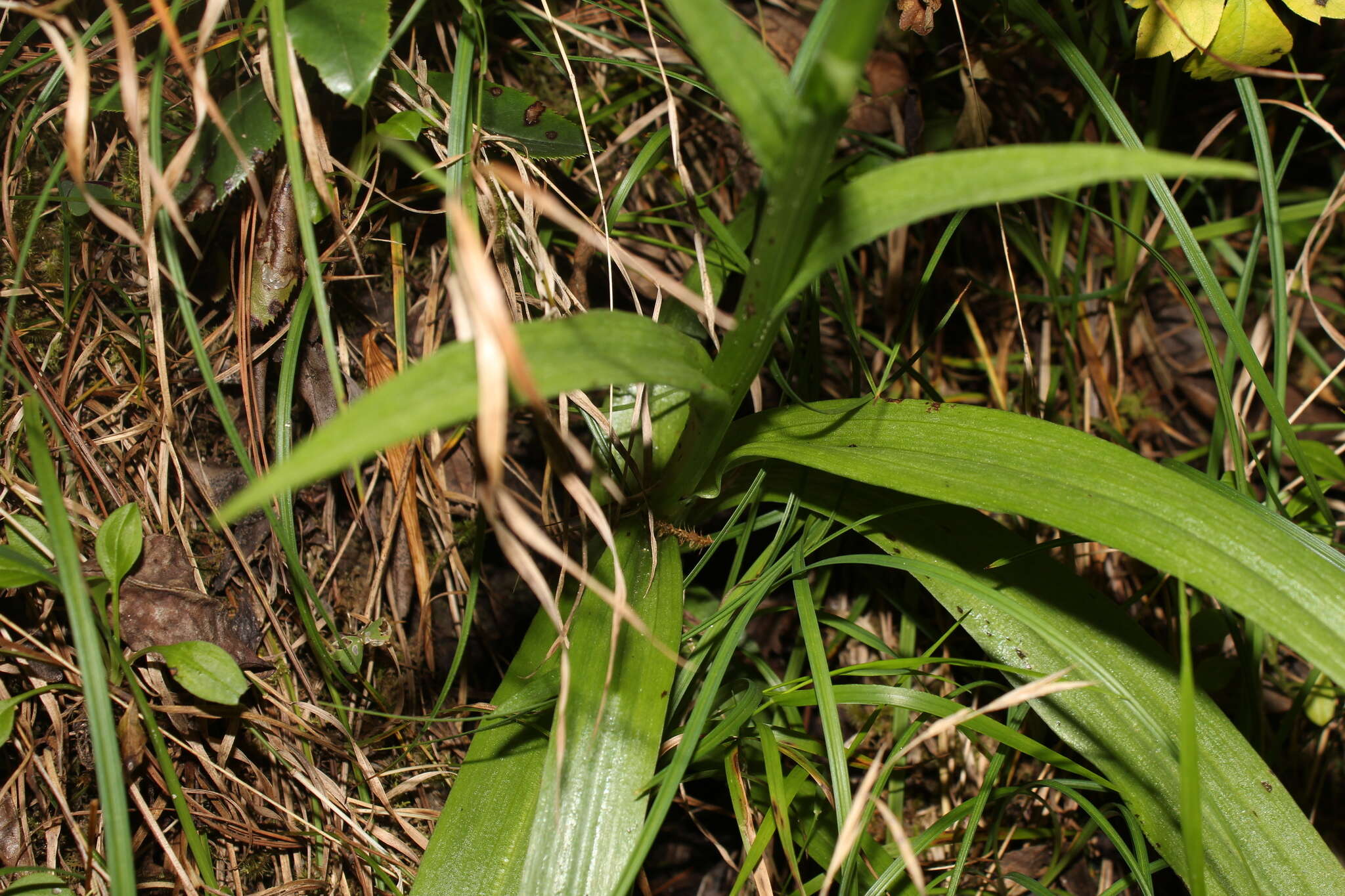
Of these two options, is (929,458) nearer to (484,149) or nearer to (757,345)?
(757,345)

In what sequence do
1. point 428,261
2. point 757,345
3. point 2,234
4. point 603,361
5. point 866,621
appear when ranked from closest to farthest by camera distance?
point 603,361 < point 757,345 < point 2,234 < point 428,261 < point 866,621

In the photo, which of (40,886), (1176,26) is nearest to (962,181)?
(1176,26)

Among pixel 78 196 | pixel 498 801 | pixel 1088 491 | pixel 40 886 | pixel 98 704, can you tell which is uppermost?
pixel 78 196

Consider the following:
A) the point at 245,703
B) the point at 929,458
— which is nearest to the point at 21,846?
the point at 245,703

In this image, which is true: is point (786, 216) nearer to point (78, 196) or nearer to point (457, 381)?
point (457, 381)

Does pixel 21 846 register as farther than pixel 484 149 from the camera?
No

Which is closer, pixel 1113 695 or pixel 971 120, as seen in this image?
pixel 1113 695
